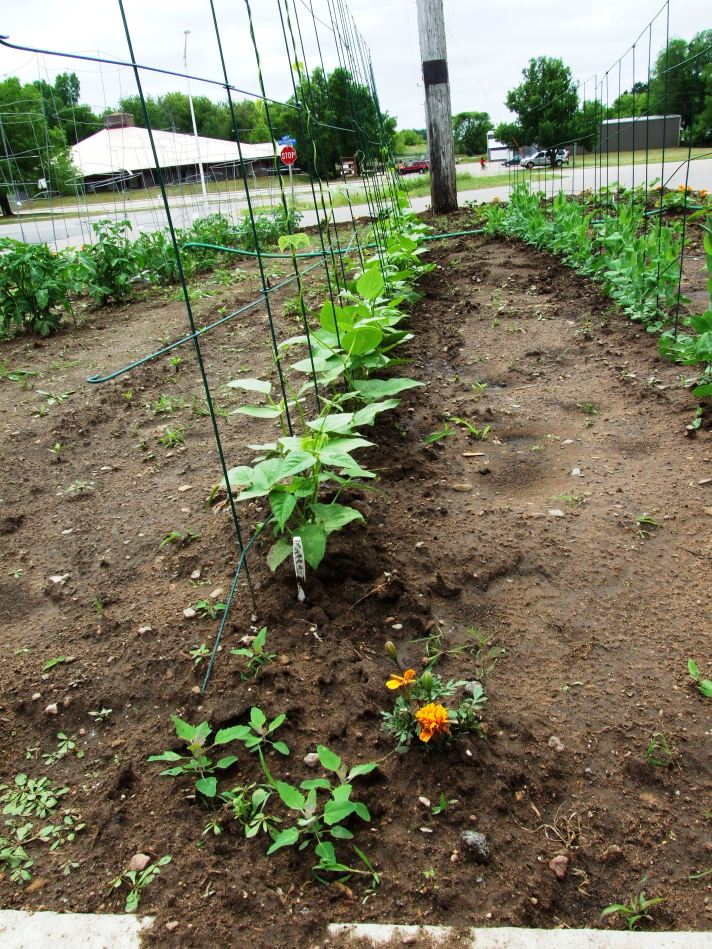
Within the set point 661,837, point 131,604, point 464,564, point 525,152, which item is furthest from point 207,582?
point 525,152

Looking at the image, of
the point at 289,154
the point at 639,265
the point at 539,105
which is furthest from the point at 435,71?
the point at 539,105

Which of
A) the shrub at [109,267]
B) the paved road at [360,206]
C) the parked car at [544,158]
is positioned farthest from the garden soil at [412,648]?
the paved road at [360,206]

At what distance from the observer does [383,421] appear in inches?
122

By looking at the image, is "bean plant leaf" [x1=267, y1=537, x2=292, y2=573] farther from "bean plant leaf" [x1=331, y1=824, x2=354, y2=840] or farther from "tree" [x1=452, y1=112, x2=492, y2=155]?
"tree" [x1=452, y1=112, x2=492, y2=155]

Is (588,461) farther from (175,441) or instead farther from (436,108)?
(436,108)

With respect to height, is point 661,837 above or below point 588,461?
below

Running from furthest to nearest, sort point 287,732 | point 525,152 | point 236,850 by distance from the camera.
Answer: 1. point 525,152
2. point 287,732
3. point 236,850

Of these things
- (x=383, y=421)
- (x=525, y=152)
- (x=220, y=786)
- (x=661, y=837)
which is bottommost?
(x=661, y=837)

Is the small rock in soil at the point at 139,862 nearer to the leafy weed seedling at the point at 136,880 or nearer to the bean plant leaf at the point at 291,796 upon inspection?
the leafy weed seedling at the point at 136,880

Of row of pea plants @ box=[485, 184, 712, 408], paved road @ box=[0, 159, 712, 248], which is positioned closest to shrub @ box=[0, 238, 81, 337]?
row of pea plants @ box=[485, 184, 712, 408]

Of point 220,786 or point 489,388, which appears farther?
point 489,388

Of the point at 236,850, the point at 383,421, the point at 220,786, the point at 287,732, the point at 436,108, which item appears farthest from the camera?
the point at 436,108

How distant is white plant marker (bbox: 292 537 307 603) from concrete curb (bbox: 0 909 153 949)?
0.87 m

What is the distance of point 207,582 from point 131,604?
23cm
